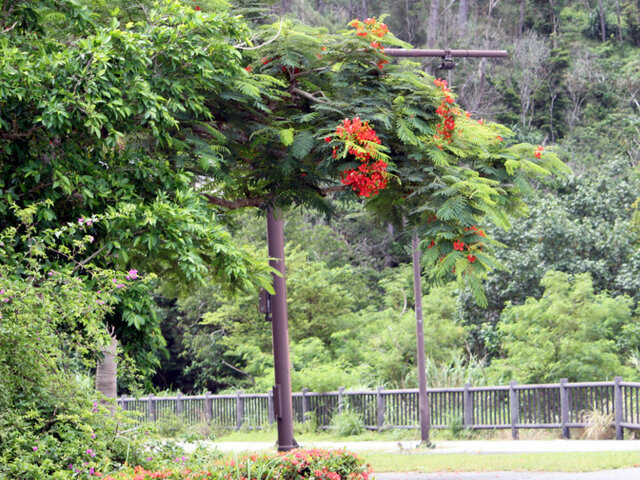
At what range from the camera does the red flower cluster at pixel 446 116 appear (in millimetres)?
10781

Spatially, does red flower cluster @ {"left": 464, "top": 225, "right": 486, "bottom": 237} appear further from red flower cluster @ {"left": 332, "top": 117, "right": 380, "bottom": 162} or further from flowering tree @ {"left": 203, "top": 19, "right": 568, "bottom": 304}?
red flower cluster @ {"left": 332, "top": 117, "right": 380, "bottom": 162}

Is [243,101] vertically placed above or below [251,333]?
above

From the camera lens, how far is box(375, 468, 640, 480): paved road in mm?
11641

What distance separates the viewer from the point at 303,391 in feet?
75.9

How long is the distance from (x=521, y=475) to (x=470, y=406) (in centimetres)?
756

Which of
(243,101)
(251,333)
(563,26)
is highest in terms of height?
(563,26)

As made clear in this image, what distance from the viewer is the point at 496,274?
91.7 ft

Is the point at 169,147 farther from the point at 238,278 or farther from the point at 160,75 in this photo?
the point at 238,278

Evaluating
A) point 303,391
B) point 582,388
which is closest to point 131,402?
point 303,391

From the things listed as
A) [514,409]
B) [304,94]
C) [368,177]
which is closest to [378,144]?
[368,177]

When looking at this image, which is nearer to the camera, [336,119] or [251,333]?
[336,119]

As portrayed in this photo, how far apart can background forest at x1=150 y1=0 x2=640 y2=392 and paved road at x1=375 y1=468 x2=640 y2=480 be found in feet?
11.7

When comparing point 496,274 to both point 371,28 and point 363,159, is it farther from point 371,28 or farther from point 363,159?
point 363,159

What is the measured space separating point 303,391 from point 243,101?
14.1 m
